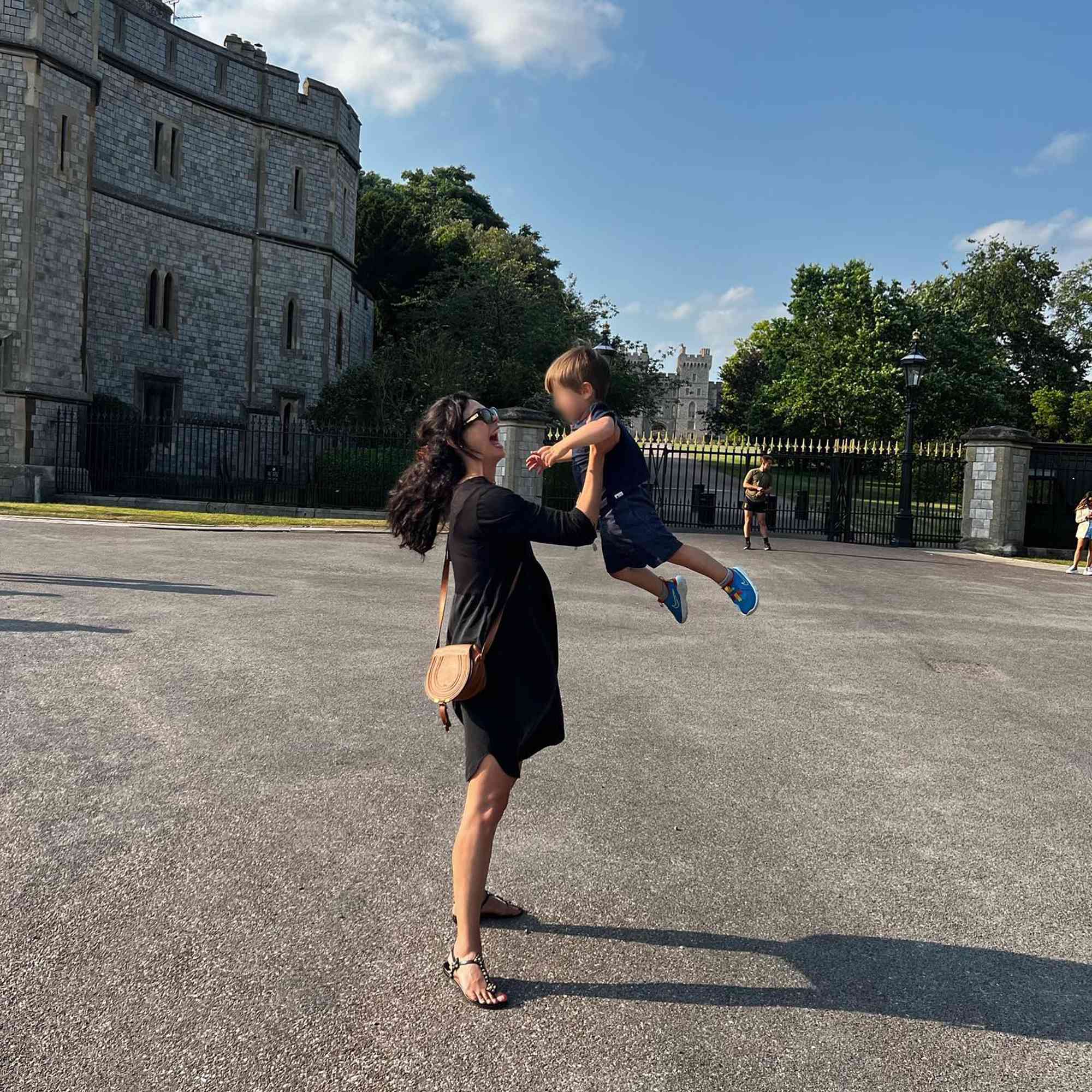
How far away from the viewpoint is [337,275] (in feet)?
122

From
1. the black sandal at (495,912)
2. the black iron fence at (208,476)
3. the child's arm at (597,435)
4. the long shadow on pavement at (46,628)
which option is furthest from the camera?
the black iron fence at (208,476)

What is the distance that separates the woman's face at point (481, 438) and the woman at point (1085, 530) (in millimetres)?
17825

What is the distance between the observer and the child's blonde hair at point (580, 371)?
3430 mm

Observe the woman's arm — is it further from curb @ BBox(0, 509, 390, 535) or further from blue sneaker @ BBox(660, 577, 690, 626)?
curb @ BBox(0, 509, 390, 535)

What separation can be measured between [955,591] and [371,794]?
38.5 feet

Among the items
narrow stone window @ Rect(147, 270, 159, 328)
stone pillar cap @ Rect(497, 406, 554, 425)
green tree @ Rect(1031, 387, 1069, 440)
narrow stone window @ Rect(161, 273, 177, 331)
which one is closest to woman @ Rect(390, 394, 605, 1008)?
stone pillar cap @ Rect(497, 406, 554, 425)

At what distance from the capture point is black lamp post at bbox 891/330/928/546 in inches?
937

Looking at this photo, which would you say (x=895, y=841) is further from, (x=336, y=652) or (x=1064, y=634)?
(x=1064, y=634)

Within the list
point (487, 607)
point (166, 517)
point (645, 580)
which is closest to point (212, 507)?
point (166, 517)

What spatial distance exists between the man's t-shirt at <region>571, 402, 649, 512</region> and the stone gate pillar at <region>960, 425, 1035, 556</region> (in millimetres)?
20356

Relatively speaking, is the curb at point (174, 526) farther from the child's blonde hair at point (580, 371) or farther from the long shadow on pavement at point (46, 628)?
the child's blonde hair at point (580, 371)

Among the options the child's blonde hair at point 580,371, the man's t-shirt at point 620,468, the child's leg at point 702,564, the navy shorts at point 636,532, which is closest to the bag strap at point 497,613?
the child's blonde hair at point 580,371

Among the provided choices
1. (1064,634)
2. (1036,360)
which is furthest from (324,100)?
(1036,360)

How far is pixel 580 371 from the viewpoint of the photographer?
135 inches
